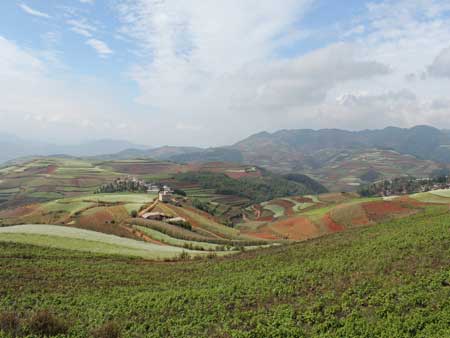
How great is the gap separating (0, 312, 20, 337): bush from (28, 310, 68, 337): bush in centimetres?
52

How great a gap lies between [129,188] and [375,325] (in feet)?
A: 440

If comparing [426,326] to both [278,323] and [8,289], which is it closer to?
[278,323]

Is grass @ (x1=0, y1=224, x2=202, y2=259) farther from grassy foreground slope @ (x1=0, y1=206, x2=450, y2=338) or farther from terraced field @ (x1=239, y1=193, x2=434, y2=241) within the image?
terraced field @ (x1=239, y1=193, x2=434, y2=241)

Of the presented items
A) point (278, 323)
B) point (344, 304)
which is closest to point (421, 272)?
point (344, 304)

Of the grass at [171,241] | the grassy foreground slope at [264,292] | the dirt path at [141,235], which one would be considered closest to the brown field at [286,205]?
the grass at [171,241]

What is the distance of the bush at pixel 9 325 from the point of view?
12480 mm

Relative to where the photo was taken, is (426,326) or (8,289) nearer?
(426,326)

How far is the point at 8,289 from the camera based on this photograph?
65.4ft

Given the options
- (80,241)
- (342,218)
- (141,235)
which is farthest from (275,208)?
(80,241)

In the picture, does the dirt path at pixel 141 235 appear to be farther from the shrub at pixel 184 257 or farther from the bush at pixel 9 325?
the bush at pixel 9 325

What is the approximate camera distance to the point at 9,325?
13062mm

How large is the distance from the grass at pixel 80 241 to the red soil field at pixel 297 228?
32194 mm

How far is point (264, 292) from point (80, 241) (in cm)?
2901

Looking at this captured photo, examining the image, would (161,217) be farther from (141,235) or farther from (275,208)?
(275,208)
